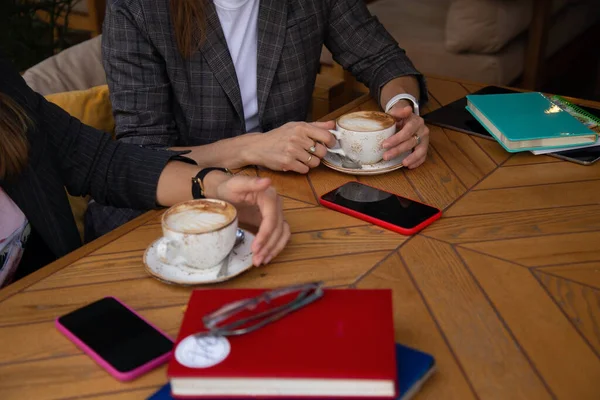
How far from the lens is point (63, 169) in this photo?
124 cm

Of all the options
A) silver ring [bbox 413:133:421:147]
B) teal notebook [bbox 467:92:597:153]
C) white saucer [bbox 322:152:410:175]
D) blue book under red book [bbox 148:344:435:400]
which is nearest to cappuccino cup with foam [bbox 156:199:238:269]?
blue book under red book [bbox 148:344:435:400]

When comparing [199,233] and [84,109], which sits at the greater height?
[199,233]

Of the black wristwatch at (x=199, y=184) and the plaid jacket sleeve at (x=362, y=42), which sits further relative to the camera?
the plaid jacket sleeve at (x=362, y=42)

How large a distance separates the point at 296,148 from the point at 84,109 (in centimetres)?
62

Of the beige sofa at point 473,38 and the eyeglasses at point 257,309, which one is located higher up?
the eyeglasses at point 257,309

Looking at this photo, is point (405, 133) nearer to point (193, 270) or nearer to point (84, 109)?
point (193, 270)

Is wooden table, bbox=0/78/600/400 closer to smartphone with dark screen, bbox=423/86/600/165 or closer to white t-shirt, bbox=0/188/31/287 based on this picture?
smartphone with dark screen, bbox=423/86/600/165

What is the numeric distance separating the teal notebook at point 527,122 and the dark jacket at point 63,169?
2.05 feet

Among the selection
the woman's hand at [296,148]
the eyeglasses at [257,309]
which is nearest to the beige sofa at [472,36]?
the woman's hand at [296,148]

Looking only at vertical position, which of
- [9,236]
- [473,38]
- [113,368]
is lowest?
[473,38]

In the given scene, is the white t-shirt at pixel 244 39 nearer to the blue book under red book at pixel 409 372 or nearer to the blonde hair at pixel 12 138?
the blonde hair at pixel 12 138

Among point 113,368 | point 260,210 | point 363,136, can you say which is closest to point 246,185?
point 260,210

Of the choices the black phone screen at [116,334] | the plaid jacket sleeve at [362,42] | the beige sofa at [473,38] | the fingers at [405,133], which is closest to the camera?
the black phone screen at [116,334]

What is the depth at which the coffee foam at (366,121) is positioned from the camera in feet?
4.04
